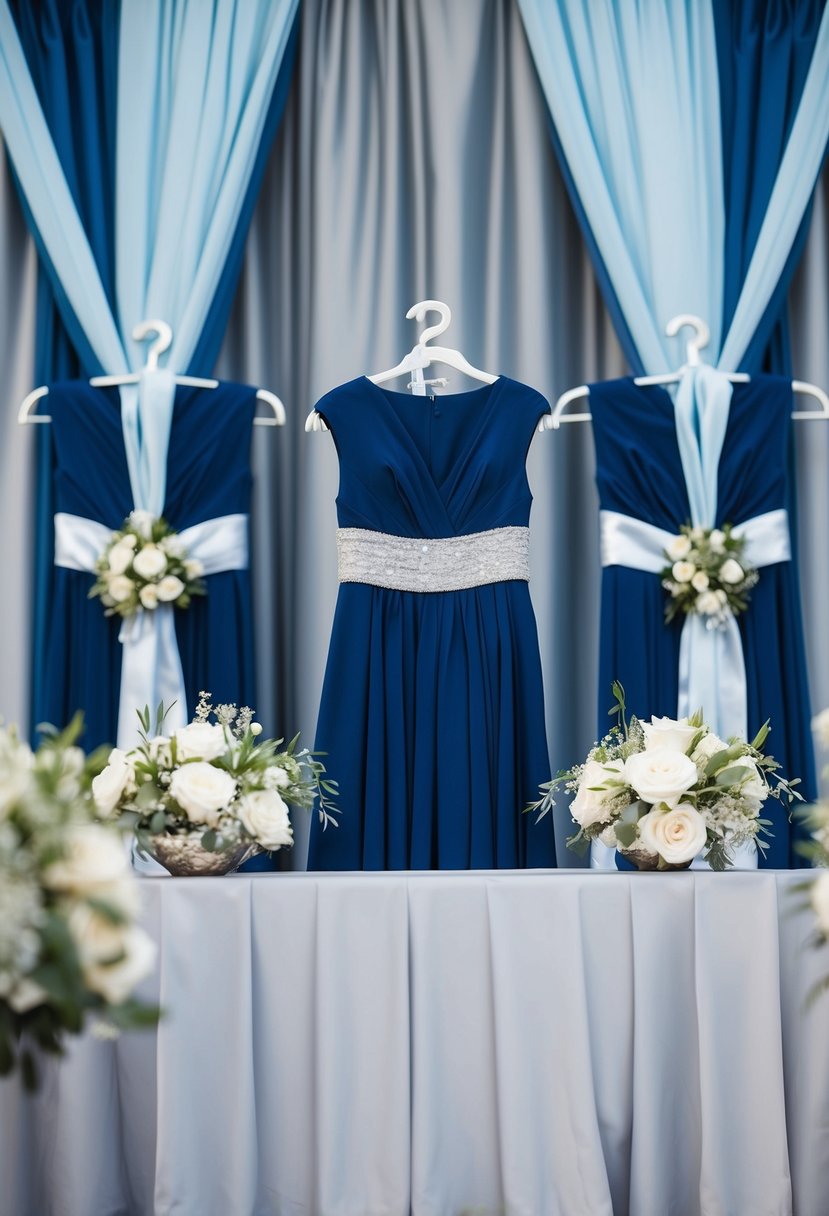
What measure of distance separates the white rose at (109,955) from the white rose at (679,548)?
2300mm

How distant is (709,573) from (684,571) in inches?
2.4

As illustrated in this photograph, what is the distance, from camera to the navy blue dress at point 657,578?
133 inches

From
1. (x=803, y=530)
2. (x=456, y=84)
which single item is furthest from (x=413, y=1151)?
(x=456, y=84)

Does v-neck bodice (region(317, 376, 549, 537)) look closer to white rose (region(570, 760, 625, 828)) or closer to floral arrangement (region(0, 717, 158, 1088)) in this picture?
white rose (region(570, 760, 625, 828))

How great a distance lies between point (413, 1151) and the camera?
206 centimetres

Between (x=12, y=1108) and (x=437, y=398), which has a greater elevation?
(x=437, y=398)

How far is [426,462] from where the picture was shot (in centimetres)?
317

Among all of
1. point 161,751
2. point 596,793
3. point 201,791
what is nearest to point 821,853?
point 596,793

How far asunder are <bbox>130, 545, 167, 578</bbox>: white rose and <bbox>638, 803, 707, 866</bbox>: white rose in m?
1.46

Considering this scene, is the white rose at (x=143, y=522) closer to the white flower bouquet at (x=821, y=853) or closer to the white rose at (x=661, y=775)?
the white rose at (x=661, y=775)

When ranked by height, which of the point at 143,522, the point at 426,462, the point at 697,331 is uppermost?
the point at 697,331

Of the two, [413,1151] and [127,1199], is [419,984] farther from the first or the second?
[127,1199]

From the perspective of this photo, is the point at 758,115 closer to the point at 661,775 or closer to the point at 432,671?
the point at 432,671

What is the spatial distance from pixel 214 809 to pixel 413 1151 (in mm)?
602
